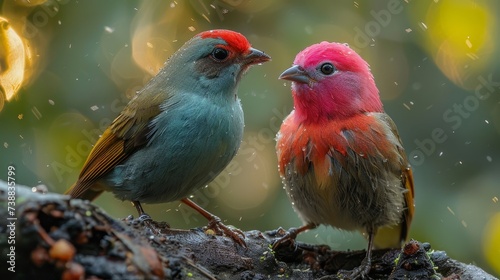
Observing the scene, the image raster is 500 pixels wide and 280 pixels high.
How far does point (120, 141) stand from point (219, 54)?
2.72 ft

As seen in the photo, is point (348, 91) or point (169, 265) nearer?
point (169, 265)

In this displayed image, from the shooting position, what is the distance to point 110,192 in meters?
4.57

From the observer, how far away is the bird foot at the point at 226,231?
3.91 m

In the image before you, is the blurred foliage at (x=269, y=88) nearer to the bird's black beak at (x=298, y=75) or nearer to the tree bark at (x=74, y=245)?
the bird's black beak at (x=298, y=75)

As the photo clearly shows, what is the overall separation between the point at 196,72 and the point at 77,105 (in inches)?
31.9

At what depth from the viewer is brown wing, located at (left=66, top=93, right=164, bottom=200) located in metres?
4.25

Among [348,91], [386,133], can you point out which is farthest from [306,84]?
[386,133]

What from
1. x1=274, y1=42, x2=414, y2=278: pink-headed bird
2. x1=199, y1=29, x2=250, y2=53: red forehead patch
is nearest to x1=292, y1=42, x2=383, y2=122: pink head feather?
x1=274, y1=42, x2=414, y2=278: pink-headed bird

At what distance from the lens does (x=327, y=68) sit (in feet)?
14.8

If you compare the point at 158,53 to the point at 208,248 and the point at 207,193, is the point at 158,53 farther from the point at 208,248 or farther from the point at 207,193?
the point at 208,248

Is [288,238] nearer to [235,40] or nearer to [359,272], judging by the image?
[359,272]

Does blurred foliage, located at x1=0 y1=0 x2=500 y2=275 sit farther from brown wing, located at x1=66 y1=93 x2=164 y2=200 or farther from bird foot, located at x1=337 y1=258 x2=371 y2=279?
bird foot, located at x1=337 y1=258 x2=371 y2=279

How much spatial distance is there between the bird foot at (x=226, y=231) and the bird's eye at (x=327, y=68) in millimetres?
1217

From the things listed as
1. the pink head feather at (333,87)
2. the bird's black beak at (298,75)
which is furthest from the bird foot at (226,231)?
the bird's black beak at (298,75)
